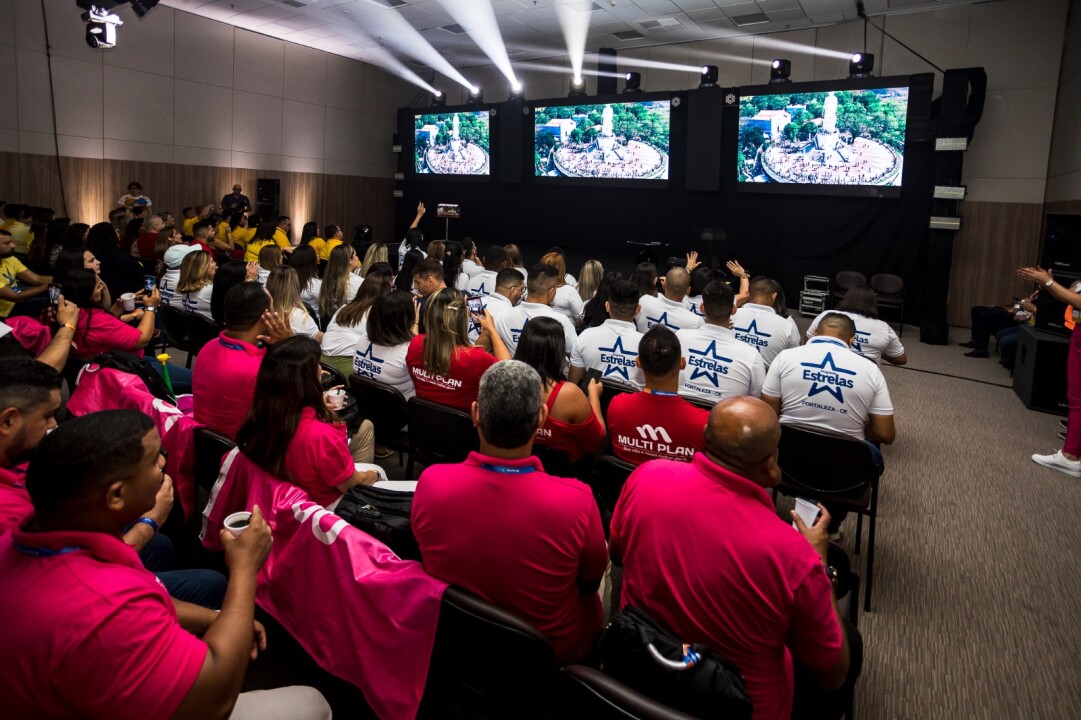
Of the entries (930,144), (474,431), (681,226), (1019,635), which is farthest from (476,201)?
(1019,635)

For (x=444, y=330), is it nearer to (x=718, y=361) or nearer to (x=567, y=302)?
(x=718, y=361)

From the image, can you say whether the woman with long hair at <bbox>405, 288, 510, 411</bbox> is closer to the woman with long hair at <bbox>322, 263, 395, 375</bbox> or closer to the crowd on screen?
the crowd on screen

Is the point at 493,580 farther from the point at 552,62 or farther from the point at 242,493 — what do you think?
the point at 552,62

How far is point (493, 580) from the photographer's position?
66.2 inches

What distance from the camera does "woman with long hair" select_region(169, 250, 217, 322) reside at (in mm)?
5270

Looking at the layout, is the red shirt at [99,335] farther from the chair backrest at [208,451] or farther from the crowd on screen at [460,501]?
the chair backrest at [208,451]

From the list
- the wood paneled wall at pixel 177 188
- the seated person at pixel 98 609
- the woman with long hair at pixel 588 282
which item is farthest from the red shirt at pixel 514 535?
the wood paneled wall at pixel 177 188

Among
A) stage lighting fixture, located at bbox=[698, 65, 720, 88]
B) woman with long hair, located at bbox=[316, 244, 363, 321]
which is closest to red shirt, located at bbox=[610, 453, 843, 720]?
woman with long hair, located at bbox=[316, 244, 363, 321]

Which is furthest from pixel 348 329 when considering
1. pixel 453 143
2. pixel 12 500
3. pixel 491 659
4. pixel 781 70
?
pixel 453 143

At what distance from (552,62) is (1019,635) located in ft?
41.0

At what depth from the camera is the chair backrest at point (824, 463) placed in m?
2.83

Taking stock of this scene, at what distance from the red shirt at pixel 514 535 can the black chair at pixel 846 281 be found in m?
9.05

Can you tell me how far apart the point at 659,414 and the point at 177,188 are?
36.9 feet

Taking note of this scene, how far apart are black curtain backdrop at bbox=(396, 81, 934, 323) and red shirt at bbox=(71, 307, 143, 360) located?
8.47 meters
